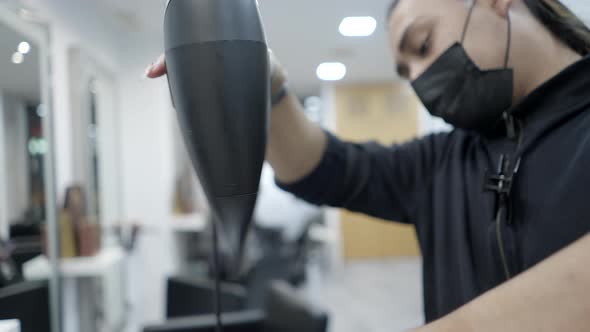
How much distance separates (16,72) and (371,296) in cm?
301

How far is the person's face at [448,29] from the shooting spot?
411 mm

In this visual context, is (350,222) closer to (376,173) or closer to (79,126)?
(79,126)

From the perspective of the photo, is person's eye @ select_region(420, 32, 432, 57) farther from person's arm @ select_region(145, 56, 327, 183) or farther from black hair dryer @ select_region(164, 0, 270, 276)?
black hair dryer @ select_region(164, 0, 270, 276)

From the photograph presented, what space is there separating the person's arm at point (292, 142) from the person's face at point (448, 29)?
0.16m

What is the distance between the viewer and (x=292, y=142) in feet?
1.75

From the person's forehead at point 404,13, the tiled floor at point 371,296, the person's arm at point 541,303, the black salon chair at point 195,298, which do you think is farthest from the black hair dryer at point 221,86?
the tiled floor at point 371,296

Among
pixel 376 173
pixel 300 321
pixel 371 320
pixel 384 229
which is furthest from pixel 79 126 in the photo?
pixel 371 320

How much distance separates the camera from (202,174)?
8.2 inches

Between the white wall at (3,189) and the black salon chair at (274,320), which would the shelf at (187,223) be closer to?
the black salon chair at (274,320)

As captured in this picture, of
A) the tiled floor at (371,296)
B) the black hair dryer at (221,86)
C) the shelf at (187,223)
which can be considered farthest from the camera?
the shelf at (187,223)

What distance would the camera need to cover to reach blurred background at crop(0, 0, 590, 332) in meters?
0.34

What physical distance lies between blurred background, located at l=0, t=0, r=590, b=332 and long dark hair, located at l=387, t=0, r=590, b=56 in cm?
3

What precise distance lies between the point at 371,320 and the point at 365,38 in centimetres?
253

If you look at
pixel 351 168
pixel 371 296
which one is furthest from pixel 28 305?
pixel 371 296
